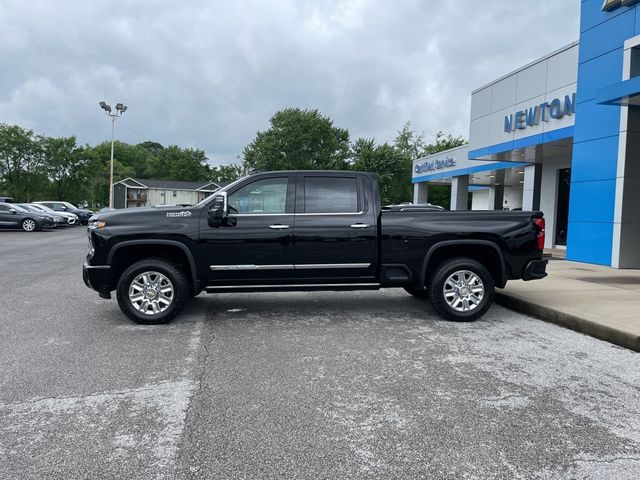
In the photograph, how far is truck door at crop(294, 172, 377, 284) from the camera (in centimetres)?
670

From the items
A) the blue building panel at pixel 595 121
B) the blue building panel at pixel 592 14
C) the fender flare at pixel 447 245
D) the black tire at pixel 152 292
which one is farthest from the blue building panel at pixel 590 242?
the black tire at pixel 152 292

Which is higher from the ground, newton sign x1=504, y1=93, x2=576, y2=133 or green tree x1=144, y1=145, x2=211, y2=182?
green tree x1=144, y1=145, x2=211, y2=182

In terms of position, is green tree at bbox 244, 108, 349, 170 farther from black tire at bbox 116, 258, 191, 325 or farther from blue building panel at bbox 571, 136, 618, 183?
black tire at bbox 116, 258, 191, 325

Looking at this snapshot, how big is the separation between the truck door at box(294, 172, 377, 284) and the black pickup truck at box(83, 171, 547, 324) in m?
0.01

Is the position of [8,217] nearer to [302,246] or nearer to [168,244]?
[168,244]

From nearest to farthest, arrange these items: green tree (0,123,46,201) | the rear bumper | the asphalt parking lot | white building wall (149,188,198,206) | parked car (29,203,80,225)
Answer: the asphalt parking lot
the rear bumper
parked car (29,203,80,225)
green tree (0,123,46,201)
white building wall (149,188,198,206)

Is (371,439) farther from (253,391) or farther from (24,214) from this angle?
(24,214)

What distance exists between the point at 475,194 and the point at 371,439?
48277 mm

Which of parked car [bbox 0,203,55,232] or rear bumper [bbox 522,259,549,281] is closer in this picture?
rear bumper [bbox 522,259,549,281]

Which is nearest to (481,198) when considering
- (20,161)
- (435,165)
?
(435,165)

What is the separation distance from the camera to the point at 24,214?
26.5 metres

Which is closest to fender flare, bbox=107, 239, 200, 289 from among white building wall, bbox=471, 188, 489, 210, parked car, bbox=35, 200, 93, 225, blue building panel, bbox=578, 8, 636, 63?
blue building panel, bbox=578, 8, 636, 63

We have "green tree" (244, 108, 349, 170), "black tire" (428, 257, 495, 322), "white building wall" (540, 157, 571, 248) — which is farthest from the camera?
"green tree" (244, 108, 349, 170)

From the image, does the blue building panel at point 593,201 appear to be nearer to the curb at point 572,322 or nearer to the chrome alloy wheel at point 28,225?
the curb at point 572,322
